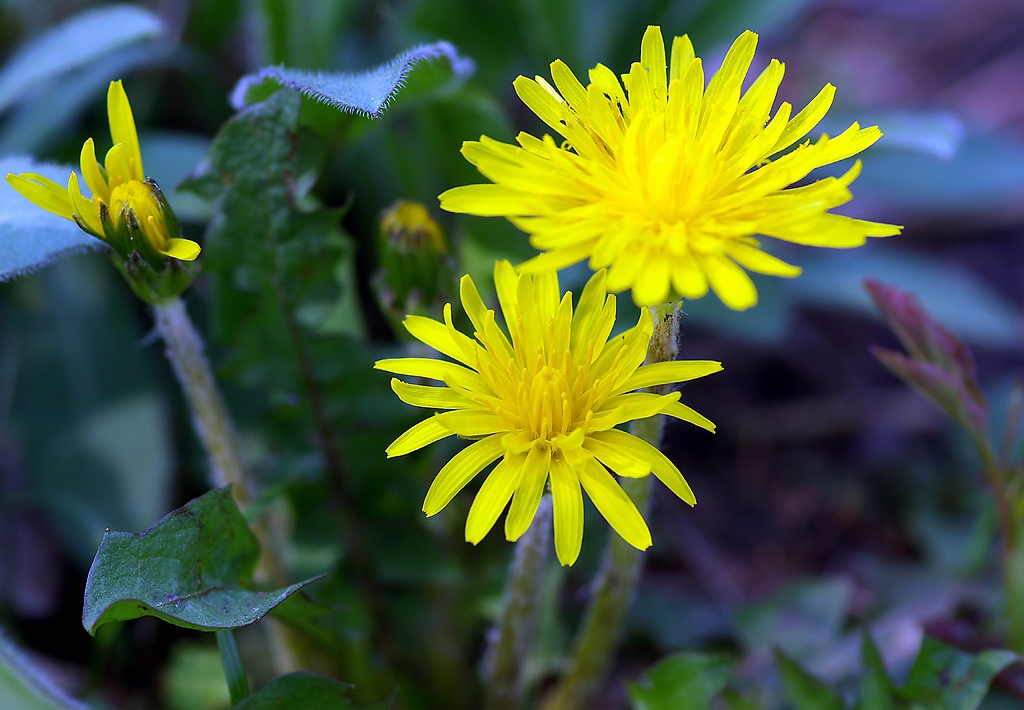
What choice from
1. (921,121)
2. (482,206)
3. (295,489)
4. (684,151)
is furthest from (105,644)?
(921,121)

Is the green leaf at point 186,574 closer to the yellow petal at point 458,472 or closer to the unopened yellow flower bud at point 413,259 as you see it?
the yellow petal at point 458,472

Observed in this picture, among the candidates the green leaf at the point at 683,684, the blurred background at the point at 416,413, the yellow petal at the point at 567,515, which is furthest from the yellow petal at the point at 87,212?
the green leaf at the point at 683,684

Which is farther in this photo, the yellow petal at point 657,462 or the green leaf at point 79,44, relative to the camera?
the green leaf at point 79,44

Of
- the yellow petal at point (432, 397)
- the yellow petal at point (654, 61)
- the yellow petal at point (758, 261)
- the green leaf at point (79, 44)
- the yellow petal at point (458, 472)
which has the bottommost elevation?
the yellow petal at point (458, 472)

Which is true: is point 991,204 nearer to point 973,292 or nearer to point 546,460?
point 973,292

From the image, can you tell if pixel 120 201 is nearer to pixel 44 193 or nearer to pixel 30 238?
pixel 44 193

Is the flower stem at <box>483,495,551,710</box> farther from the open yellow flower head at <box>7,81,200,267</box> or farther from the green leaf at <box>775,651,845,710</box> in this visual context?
the open yellow flower head at <box>7,81,200,267</box>

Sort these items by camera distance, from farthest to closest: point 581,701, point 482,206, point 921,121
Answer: point 921,121, point 581,701, point 482,206
